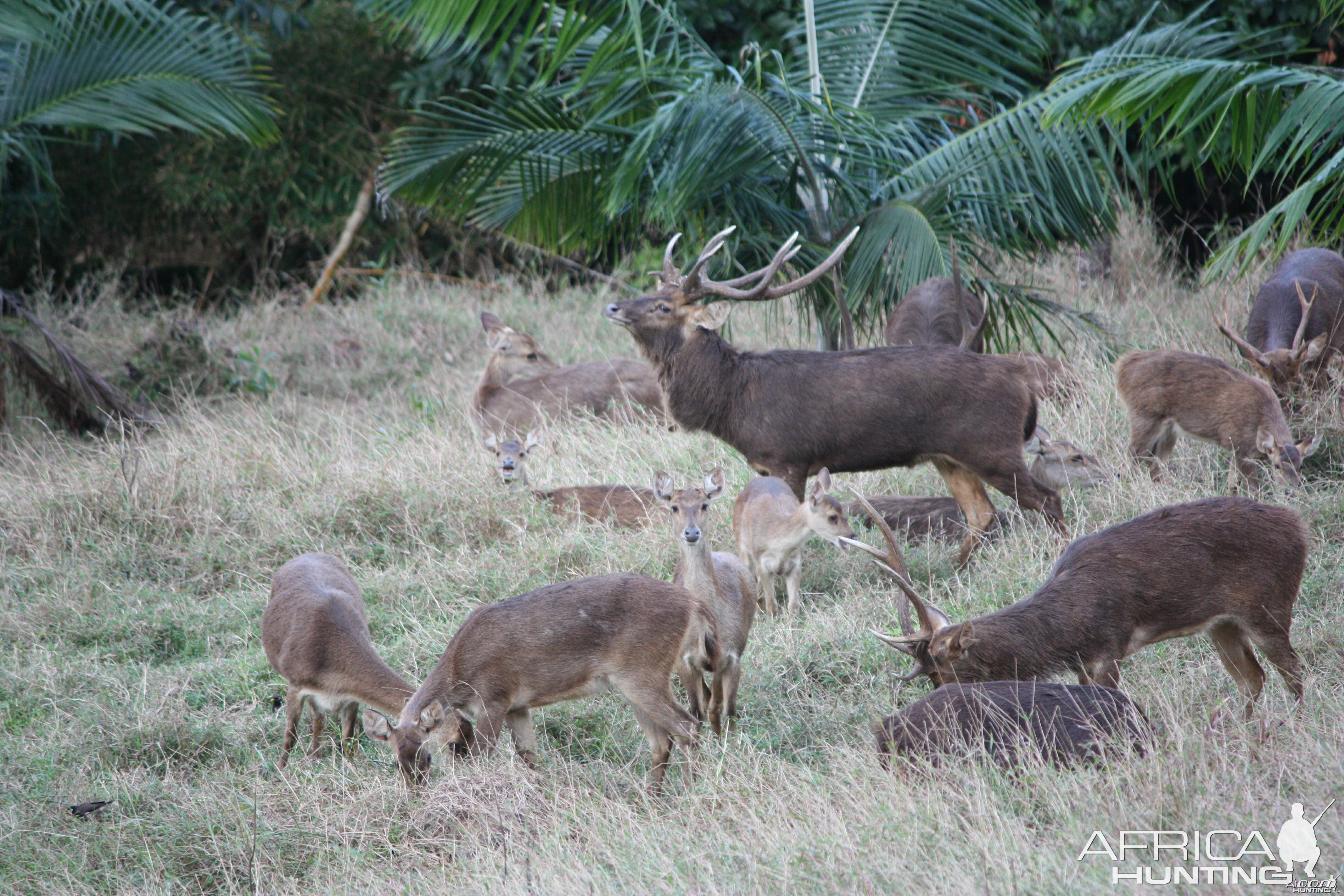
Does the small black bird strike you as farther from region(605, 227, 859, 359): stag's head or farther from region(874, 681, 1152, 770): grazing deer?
region(605, 227, 859, 359): stag's head

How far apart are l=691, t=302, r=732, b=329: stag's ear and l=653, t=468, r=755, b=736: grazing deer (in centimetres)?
140

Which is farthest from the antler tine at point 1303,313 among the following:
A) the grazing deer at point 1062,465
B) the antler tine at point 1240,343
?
the grazing deer at point 1062,465

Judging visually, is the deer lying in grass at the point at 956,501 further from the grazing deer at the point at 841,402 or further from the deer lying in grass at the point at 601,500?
the deer lying in grass at the point at 601,500

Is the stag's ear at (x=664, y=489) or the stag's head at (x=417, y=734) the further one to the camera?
the stag's ear at (x=664, y=489)

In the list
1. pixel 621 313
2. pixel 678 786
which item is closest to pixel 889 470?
pixel 621 313

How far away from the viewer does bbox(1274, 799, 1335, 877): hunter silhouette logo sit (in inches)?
126

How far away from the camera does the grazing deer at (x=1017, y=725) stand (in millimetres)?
4027

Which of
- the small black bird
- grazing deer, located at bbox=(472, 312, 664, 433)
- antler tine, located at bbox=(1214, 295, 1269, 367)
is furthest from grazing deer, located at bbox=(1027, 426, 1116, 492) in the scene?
the small black bird

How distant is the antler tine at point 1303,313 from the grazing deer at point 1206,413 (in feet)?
2.46

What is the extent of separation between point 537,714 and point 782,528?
5.30 feet

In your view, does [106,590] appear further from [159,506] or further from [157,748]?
[157,748]

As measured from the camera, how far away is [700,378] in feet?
23.7

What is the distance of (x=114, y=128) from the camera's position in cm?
1030

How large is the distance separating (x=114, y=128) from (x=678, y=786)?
8.15 meters
